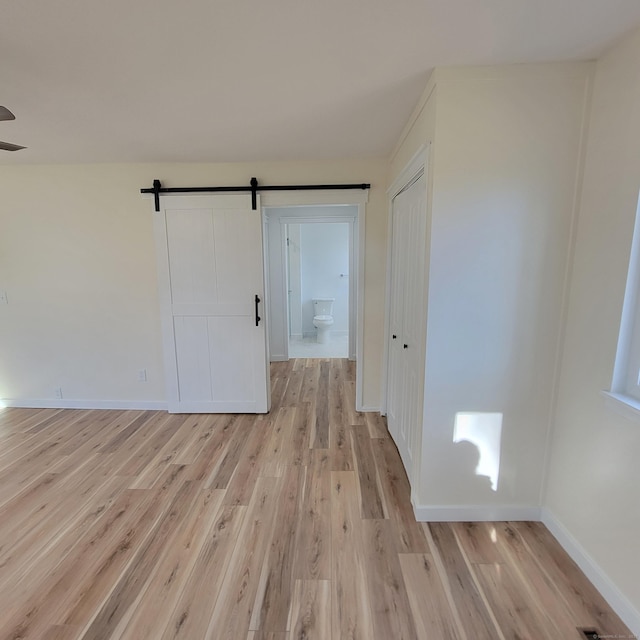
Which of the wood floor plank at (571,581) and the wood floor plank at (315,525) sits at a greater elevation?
the wood floor plank at (571,581)

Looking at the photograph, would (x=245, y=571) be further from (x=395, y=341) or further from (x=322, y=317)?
(x=322, y=317)

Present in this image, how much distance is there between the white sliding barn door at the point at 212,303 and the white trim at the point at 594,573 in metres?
2.28

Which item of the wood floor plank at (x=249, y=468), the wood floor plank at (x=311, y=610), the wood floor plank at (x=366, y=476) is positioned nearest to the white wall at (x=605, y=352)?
the wood floor plank at (x=366, y=476)

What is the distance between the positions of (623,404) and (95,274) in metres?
3.81

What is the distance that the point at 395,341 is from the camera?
2.58 metres

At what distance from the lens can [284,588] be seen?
1.40m

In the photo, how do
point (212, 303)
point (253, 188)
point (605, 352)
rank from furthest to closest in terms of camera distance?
point (212, 303) < point (253, 188) < point (605, 352)

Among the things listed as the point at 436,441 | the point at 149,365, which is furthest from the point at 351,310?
the point at 436,441

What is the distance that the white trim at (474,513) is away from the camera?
1.75 metres

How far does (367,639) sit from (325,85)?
242 cm

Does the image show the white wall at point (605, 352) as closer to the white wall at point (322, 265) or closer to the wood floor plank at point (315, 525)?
the wood floor plank at point (315, 525)

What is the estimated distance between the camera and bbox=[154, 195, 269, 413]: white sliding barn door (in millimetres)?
2809

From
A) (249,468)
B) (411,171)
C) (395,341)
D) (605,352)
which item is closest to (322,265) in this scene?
(395,341)

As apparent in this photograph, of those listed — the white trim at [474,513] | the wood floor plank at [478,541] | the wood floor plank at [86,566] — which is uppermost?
the white trim at [474,513]
